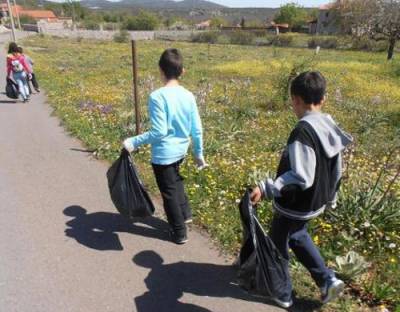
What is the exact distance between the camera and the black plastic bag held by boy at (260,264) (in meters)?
2.62

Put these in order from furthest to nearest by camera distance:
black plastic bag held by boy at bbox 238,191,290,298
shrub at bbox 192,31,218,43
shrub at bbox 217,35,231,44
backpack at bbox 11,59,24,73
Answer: shrub at bbox 192,31,218,43 < shrub at bbox 217,35,231,44 < backpack at bbox 11,59,24,73 < black plastic bag held by boy at bbox 238,191,290,298

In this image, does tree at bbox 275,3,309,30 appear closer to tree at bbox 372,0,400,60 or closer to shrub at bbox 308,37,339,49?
shrub at bbox 308,37,339,49

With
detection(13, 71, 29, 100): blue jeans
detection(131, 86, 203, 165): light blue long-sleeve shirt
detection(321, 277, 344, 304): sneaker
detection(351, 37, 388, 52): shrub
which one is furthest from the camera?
detection(351, 37, 388, 52): shrub

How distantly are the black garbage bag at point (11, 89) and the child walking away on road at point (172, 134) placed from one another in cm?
832

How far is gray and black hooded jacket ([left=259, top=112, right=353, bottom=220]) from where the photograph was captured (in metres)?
2.42

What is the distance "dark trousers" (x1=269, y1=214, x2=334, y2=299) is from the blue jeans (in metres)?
9.56

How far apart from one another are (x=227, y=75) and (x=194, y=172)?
42.2ft

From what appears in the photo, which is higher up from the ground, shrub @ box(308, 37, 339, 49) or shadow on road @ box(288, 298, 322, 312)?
shadow on road @ box(288, 298, 322, 312)

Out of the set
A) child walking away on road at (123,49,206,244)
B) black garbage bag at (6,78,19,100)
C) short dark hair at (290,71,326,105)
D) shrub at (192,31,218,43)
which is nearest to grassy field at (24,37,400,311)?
child walking away on road at (123,49,206,244)

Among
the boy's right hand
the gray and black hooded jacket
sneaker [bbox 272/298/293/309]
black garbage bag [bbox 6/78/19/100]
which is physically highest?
the gray and black hooded jacket

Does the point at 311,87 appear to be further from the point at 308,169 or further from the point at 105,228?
the point at 105,228

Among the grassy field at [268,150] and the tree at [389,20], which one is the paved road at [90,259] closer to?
the grassy field at [268,150]

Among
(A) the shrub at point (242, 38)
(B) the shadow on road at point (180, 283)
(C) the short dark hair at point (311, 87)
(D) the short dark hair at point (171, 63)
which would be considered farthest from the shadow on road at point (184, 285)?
(A) the shrub at point (242, 38)

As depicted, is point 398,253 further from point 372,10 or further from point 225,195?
point 372,10
